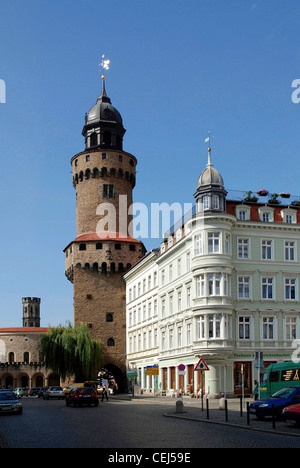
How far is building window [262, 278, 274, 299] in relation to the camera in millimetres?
51384

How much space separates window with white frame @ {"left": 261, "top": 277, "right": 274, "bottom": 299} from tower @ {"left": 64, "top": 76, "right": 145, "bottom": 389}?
96.9 ft

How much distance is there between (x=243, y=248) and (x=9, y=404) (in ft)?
80.3

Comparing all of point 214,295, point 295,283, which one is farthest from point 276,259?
point 214,295

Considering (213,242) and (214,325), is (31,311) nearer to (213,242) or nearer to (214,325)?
(213,242)

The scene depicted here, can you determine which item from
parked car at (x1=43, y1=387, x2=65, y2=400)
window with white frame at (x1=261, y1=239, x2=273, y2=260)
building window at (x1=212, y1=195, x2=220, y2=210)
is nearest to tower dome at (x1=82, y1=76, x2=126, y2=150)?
parked car at (x1=43, y1=387, x2=65, y2=400)

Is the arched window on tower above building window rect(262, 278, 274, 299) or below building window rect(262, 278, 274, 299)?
above

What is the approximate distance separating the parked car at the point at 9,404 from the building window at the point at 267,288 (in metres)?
23.6

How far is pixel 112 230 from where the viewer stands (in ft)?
268

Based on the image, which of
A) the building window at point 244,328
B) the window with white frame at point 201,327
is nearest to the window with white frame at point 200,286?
the window with white frame at point 201,327

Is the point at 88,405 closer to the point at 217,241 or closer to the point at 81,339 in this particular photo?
the point at 217,241

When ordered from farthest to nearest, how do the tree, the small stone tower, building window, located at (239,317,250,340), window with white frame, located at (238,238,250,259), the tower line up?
1. the small stone tower
2. the tower
3. the tree
4. window with white frame, located at (238,238,250,259)
5. building window, located at (239,317,250,340)

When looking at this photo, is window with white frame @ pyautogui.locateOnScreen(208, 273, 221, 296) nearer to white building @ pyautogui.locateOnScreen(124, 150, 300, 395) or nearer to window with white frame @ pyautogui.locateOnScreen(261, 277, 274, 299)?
white building @ pyautogui.locateOnScreen(124, 150, 300, 395)

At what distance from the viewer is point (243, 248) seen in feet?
170

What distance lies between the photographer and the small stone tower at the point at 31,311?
170 meters
